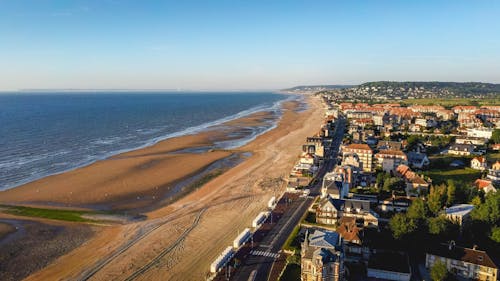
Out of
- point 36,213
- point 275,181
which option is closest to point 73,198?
point 36,213

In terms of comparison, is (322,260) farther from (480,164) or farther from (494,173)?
(480,164)

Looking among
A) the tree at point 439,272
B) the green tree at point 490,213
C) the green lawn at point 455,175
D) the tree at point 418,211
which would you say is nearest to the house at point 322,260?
the tree at point 439,272

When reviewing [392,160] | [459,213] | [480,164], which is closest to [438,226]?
[459,213]

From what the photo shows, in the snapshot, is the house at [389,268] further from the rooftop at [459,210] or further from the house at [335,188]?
the house at [335,188]

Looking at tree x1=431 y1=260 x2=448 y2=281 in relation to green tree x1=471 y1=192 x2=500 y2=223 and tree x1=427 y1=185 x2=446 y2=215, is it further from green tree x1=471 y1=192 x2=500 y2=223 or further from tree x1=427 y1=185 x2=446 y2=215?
tree x1=427 y1=185 x2=446 y2=215

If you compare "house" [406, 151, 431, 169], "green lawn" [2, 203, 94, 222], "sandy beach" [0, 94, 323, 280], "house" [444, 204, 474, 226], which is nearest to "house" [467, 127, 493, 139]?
"house" [406, 151, 431, 169]

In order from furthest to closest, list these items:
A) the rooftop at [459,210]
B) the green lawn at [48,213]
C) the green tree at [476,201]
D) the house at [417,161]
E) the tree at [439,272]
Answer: the house at [417,161]
the green lawn at [48,213]
the green tree at [476,201]
the rooftop at [459,210]
the tree at [439,272]

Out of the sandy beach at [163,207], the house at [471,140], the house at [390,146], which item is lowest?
the sandy beach at [163,207]
